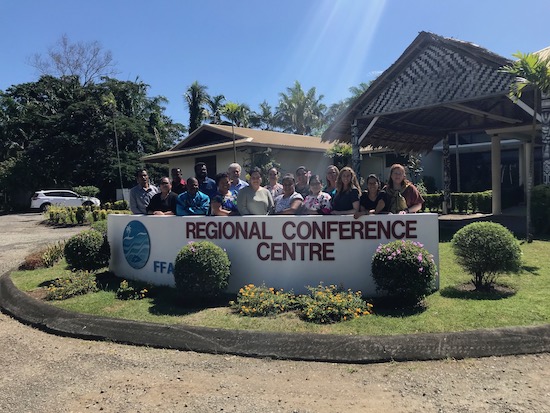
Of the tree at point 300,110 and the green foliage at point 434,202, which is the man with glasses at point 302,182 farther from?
the tree at point 300,110

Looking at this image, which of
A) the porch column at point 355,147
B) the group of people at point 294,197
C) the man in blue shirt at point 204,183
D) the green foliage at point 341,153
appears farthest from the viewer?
the green foliage at point 341,153

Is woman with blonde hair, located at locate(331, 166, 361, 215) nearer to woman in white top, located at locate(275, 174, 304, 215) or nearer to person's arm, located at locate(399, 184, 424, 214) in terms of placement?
woman in white top, located at locate(275, 174, 304, 215)

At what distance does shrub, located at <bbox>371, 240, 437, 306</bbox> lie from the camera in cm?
500

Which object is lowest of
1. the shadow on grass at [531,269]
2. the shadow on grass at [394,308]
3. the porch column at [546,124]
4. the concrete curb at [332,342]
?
the concrete curb at [332,342]

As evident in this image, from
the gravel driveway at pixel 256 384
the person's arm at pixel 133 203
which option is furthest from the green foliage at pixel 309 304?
the person's arm at pixel 133 203

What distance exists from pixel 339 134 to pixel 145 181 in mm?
7765

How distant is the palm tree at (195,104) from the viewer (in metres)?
39.3

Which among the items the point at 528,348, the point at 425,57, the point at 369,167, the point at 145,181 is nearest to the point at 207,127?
the point at 369,167

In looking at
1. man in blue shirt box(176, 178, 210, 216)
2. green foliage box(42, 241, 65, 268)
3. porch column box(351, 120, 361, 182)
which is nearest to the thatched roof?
porch column box(351, 120, 361, 182)

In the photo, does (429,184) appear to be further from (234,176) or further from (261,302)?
(261,302)

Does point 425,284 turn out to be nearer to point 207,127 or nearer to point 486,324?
point 486,324

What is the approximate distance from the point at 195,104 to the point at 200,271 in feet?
118

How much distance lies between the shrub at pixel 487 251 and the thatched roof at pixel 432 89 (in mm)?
5083

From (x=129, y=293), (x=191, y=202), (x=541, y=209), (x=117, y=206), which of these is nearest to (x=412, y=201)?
(x=191, y=202)
